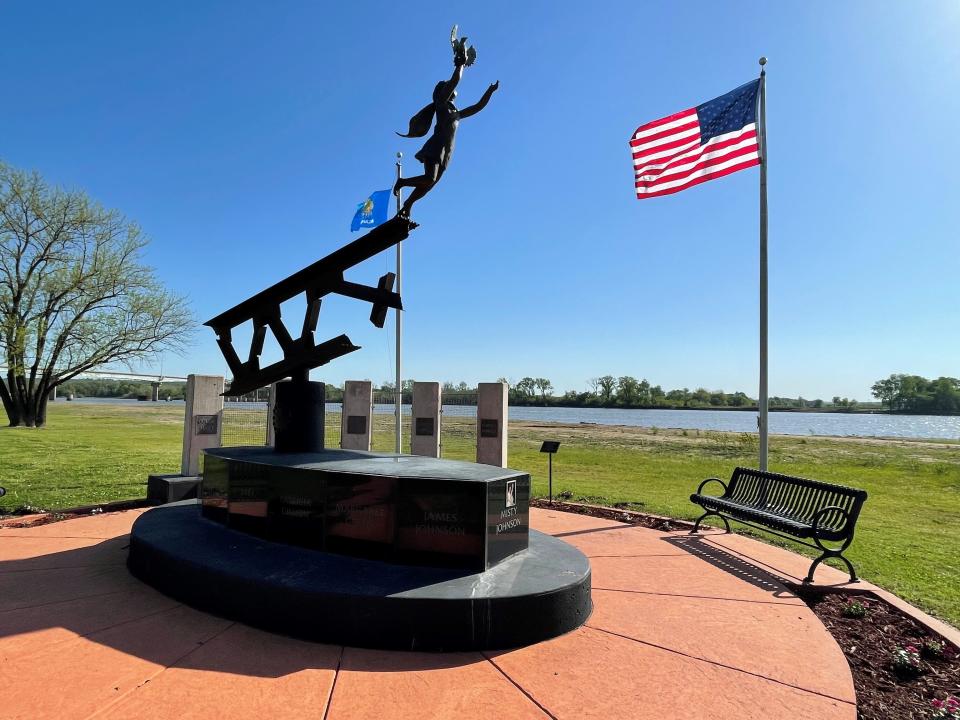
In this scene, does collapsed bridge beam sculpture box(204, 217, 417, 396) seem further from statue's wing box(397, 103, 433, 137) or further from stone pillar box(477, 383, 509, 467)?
stone pillar box(477, 383, 509, 467)

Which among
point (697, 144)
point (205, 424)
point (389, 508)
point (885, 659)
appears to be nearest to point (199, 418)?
point (205, 424)

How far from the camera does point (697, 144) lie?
943cm

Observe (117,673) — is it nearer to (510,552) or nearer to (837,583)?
(510,552)

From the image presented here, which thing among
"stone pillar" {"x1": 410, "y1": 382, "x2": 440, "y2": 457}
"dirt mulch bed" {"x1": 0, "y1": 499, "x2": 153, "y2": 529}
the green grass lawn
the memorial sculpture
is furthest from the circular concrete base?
"stone pillar" {"x1": 410, "y1": 382, "x2": 440, "y2": 457}

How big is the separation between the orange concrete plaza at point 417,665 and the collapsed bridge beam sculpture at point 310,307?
101 inches

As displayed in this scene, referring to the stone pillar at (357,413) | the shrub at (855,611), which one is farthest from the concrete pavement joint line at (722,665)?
the stone pillar at (357,413)

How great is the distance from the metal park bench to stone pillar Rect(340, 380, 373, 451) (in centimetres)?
659

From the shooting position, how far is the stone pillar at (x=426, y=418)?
11.0 m

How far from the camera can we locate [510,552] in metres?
4.82

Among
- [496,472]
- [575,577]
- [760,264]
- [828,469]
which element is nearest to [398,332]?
[760,264]

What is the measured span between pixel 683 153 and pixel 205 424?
9873mm

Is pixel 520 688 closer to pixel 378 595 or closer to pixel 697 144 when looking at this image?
pixel 378 595

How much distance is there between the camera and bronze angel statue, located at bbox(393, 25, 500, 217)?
5.68 metres

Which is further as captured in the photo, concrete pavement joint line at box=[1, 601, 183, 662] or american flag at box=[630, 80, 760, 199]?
american flag at box=[630, 80, 760, 199]
